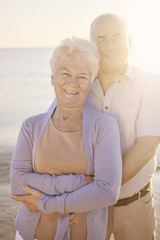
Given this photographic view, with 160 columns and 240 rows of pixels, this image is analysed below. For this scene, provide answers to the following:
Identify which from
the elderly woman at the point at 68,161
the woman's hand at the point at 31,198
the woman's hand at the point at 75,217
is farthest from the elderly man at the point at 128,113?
the woman's hand at the point at 31,198

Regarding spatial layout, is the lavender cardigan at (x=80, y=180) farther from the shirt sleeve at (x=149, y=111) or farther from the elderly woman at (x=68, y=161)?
the shirt sleeve at (x=149, y=111)

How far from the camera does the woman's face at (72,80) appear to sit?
200cm

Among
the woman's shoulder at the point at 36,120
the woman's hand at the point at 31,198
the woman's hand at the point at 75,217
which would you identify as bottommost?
the woman's hand at the point at 75,217

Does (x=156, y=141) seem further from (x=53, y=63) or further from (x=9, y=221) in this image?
(x=9, y=221)

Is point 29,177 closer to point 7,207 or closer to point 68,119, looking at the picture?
point 68,119

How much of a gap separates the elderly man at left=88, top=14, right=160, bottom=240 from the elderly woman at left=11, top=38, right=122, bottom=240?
0.23 meters

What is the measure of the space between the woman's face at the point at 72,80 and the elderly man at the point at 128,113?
0.29 metres

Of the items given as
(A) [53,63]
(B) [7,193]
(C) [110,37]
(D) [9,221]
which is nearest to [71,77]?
(A) [53,63]

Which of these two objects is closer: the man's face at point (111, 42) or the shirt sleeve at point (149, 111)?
the shirt sleeve at point (149, 111)

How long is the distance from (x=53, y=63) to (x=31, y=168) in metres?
0.74

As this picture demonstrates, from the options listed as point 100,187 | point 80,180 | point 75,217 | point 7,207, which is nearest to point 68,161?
point 80,180

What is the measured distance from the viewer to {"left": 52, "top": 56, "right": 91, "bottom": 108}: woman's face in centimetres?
200

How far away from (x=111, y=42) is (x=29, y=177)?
3.81 feet

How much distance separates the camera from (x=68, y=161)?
199 cm
